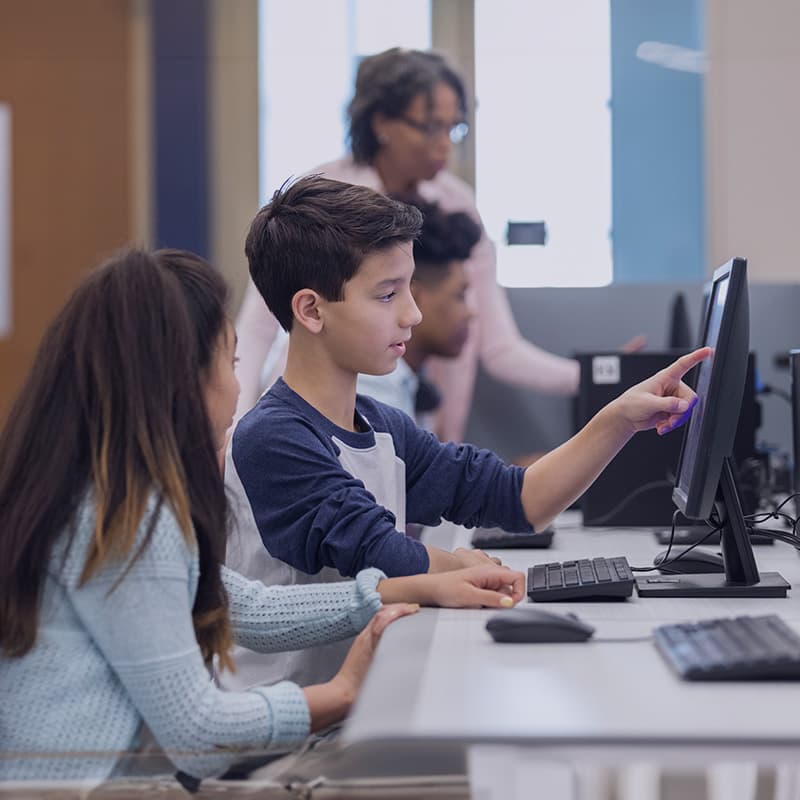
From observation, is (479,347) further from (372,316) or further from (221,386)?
(221,386)

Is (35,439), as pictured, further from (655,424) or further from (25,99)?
(25,99)

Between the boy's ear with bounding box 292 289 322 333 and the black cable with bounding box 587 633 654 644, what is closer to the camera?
the black cable with bounding box 587 633 654 644

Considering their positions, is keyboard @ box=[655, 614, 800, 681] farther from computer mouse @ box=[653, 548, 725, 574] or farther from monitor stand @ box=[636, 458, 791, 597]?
computer mouse @ box=[653, 548, 725, 574]

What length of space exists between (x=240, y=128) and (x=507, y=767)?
9.18ft

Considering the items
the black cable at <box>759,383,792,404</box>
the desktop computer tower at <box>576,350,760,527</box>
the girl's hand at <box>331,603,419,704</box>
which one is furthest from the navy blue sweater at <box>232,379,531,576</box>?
the black cable at <box>759,383,792,404</box>

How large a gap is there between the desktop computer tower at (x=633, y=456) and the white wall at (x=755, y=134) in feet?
3.44

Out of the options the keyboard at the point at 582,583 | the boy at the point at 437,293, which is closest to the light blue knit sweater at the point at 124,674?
the keyboard at the point at 582,583

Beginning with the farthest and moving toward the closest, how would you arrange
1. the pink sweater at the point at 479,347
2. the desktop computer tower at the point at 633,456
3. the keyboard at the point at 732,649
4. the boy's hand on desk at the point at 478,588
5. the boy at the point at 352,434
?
the pink sweater at the point at 479,347, the desktop computer tower at the point at 633,456, the boy at the point at 352,434, the boy's hand on desk at the point at 478,588, the keyboard at the point at 732,649

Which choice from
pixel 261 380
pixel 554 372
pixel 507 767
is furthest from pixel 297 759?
pixel 554 372

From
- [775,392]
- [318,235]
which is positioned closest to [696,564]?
[318,235]

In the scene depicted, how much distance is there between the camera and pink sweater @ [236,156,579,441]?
3.22 metres

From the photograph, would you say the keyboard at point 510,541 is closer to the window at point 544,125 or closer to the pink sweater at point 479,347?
the pink sweater at point 479,347

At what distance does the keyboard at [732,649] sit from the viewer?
0.92 metres

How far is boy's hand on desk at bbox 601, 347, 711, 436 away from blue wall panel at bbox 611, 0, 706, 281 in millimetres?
1818
